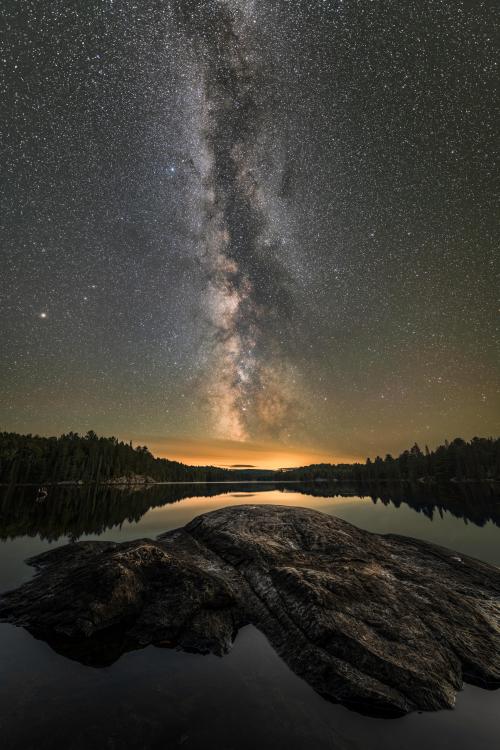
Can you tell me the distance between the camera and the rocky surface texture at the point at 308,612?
6539 mm

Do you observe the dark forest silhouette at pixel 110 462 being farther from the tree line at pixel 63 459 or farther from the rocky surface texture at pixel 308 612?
the rocky surface texture at pixel 308 612

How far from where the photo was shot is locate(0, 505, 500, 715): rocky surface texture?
6539 millimetres

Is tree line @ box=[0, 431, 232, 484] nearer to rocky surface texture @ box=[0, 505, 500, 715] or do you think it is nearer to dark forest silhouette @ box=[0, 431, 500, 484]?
dark forest silhouette @ box=[0, 431, 500, 484]

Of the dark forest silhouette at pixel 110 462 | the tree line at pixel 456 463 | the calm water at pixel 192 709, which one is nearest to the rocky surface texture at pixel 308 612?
the calm water at pixel 192 709

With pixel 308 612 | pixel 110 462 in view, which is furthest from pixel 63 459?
pixel 308 612

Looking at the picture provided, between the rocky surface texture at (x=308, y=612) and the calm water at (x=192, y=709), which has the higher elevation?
the rocky surface texture at (x=308, y=612)

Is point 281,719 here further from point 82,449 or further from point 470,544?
point 82,449

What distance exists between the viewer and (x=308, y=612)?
799 centimetres

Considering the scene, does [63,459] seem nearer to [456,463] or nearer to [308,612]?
[308,612]

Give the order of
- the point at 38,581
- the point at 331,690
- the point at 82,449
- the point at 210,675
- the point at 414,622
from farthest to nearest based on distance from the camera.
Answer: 1. the point at 82,449
2. the point at 38,581
3. the point at 414,622
4. the point at 210,675
5. the point at 331,690

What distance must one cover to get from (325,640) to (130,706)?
432 centimetres

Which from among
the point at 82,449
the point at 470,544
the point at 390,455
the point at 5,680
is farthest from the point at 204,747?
the point at 390,455

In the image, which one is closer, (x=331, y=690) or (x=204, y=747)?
(x=204, y=747)

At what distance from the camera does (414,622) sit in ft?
26.2
